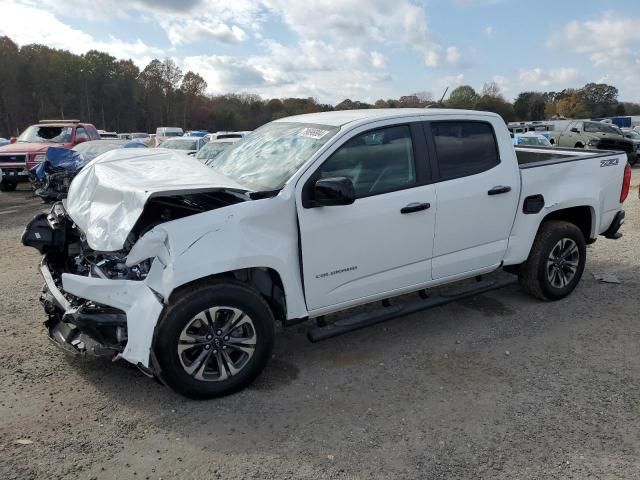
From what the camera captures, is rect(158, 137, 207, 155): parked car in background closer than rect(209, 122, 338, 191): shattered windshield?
No

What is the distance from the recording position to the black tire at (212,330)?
3318 mm

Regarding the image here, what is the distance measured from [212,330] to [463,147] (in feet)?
8.63

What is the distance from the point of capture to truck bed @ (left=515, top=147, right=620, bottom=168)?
5393 mm

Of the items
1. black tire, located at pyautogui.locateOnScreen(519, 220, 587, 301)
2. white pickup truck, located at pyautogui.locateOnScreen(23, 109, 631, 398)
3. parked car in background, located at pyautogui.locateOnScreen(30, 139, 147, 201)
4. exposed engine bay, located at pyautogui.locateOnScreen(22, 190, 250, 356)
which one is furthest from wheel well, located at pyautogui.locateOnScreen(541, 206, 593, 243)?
parked car in background, located at pyautogui.locateOnScreen(30, 139, 147, 201)

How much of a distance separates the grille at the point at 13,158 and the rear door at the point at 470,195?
525 inches

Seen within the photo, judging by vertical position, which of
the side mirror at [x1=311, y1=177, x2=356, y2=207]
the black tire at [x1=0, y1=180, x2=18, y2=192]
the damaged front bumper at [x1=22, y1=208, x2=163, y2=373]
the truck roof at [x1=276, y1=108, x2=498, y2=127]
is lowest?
the black tire at [x1=0, y1=180, x2=18, y2=192]

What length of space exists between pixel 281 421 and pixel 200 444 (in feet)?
1.73

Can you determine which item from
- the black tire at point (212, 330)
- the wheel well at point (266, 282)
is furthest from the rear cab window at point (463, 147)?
the black tire at point (212, 330)

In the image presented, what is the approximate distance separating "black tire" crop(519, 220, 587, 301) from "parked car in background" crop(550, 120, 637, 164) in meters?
19.1

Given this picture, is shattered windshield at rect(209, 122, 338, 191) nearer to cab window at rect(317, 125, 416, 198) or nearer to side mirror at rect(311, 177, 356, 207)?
cab window at rect(317, 125, 416, 198)

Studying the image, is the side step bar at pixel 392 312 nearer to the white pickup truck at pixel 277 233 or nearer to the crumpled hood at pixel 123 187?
the white pickup truck at pixel 277 233

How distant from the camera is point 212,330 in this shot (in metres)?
3.49

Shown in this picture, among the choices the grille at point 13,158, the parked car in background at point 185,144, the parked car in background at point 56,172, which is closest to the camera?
the parked car in background at point 56,172

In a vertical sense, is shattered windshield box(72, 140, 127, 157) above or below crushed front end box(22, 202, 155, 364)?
above
